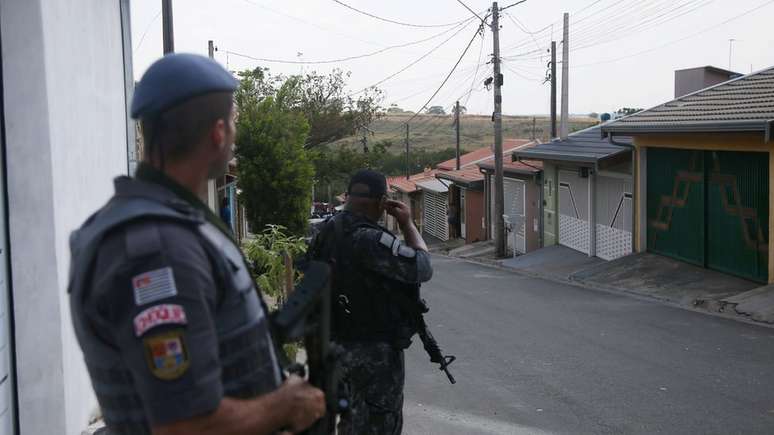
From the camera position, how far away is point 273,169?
16.7m

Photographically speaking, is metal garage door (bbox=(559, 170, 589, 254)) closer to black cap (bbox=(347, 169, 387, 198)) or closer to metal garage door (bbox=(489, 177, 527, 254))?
metal garage door (bbox=(489, 177, 527, 254))

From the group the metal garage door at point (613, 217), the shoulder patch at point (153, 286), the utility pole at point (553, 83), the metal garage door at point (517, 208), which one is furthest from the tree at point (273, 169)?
the utility pole at point (553, 83)

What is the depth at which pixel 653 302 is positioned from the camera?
1348cm

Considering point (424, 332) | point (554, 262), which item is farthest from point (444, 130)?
point (424, 332)

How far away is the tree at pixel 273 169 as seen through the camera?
54.5 feet

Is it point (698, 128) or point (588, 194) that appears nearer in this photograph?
point (698, 128)

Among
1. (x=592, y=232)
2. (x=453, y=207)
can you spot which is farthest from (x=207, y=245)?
(x=453, y=207)

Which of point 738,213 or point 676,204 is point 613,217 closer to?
point 676,204

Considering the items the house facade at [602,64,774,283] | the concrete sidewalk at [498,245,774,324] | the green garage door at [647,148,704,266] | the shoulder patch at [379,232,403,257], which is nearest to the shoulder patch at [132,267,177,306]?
the shoulder patch at [379,232,403,257]

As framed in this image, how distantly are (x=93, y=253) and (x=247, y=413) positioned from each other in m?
0.47

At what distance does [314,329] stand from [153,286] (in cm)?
59

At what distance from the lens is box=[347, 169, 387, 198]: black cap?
4301mm

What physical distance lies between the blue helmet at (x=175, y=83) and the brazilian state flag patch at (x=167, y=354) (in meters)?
0.51

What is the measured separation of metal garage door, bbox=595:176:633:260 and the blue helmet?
17.8 m
